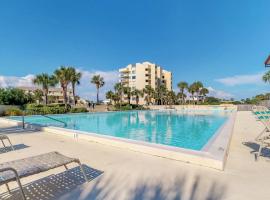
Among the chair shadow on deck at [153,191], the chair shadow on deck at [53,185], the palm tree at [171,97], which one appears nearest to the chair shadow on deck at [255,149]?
the chair shadow on deck at [153,191]

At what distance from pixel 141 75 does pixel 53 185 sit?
2861 inches

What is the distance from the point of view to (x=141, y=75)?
2955 inches

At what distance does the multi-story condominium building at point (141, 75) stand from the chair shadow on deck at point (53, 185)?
222ft

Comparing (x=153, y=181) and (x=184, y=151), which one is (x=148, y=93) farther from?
(x=153, y=181)

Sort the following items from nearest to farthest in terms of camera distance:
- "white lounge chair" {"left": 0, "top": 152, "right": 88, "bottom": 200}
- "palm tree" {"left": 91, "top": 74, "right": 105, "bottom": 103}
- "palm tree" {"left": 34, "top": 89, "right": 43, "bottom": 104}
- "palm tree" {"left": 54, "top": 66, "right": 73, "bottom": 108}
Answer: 1. "white lounge chair" {"left": 0, "top": 152, "right": 88, "bottom": 200}
2. "palm tree" {"left": 54, "top": 66, "right": 73, "bottom": 108}
3. "palm tree" {"left": 91, "top": 74, "right": 105, "bottom": 103}
4. "palm tree" {"left": 34, "top": 89, "right": 43, "bottom": 104}

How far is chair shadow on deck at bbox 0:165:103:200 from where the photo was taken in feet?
9.62

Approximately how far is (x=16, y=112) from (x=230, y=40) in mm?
34756

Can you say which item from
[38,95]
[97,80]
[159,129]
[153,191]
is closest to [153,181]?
[153,191]

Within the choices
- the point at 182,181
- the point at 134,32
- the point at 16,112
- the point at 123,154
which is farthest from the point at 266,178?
the point at 134,32

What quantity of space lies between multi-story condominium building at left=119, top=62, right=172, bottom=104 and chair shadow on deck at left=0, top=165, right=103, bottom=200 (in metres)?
67.6

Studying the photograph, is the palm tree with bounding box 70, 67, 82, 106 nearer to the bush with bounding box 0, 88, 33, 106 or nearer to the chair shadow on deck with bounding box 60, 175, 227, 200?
the bush with bounding box 0, 88, 33, 106

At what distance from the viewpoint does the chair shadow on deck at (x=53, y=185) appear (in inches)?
115

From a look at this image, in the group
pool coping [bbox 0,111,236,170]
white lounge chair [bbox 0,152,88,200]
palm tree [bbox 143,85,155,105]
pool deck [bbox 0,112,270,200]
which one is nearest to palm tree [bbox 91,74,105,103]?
palm tree [bbox 143,85,155,105]

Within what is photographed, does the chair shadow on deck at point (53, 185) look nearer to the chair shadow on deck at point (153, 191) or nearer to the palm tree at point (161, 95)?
the chair shadow on deck at point (153, 191)
